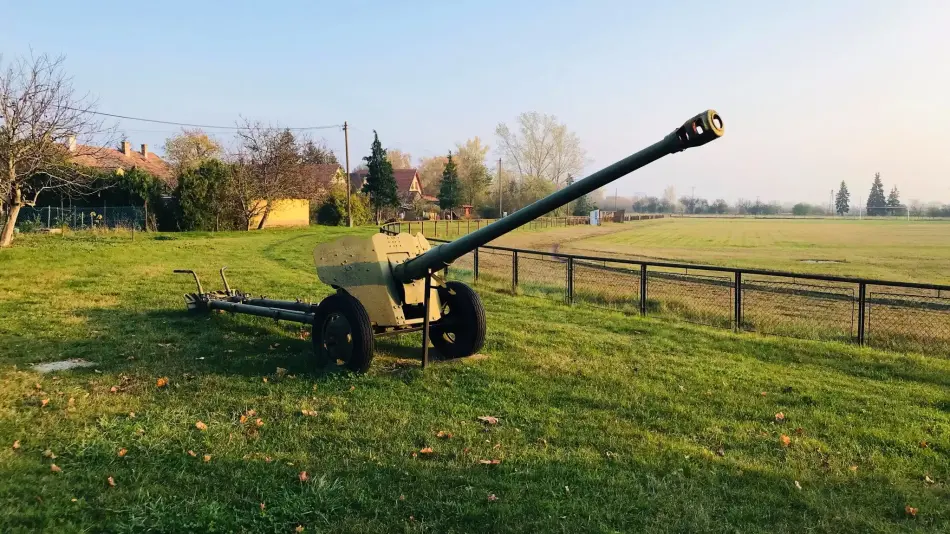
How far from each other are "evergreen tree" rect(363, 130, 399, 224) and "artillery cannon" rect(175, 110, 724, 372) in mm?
47450

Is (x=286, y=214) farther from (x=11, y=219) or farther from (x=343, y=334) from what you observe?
(x=343, y=334)

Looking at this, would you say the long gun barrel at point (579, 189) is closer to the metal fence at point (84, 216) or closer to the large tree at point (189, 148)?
the metal fence at point (84, 216)

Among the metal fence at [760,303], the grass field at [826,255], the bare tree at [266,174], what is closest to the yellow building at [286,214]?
the bare tree at [266,174]

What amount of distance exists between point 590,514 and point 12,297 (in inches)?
456

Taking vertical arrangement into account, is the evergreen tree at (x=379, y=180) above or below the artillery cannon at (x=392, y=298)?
above

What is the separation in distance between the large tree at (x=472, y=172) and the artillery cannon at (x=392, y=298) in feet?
231

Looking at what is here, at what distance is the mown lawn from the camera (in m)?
3.83

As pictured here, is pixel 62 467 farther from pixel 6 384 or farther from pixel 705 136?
pixel 705 136

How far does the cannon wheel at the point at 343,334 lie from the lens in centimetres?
673

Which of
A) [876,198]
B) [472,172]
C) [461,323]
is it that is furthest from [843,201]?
[461,323]

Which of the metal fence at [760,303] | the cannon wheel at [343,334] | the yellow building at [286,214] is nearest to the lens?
the cannon wheel at [343,334]

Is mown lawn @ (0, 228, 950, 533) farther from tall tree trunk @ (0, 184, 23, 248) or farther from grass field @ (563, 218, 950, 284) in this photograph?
grass field @ (563, 218, 950, 284)

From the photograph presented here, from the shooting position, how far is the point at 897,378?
779 centimetres

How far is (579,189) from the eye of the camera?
5.70 m
